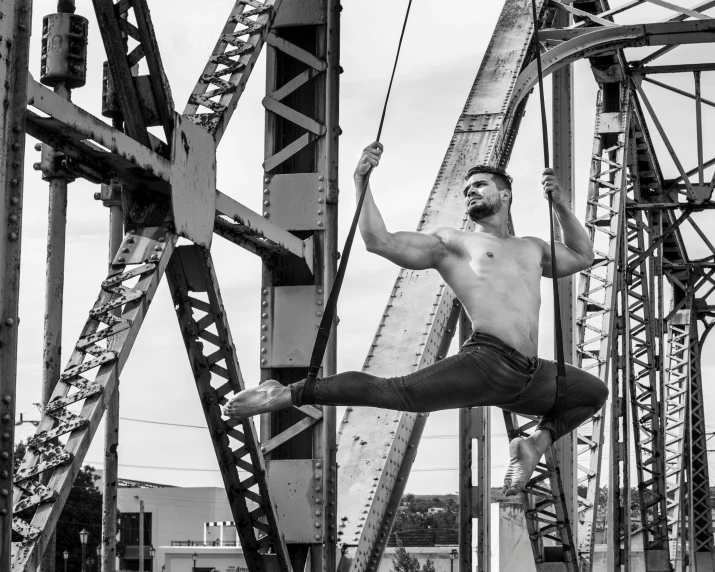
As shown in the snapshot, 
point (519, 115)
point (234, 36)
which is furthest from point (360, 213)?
point (519, 115)

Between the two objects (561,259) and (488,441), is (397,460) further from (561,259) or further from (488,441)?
(488,441)

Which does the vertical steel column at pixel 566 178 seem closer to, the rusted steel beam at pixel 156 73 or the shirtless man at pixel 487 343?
the shirtless man at pixel 487 343

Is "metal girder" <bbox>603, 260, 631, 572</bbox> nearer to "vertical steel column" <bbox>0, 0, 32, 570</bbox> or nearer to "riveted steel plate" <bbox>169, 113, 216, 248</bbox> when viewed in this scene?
"riveted steel plate" <bbox>169, 113, 216, 248</bbox>

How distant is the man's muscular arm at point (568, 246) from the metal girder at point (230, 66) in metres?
1.77

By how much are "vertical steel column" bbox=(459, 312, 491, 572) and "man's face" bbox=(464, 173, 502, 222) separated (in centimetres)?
473

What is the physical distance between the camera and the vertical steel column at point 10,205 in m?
4.57

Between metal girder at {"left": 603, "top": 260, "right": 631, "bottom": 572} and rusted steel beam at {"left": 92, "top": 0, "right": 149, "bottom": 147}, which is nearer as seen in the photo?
rusted steel beam at {"left": 92, "top": 0, "right": 149, "bottom": 147}

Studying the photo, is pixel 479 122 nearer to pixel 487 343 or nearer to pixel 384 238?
pixel 384 238

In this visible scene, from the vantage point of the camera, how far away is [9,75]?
4680 millimetres

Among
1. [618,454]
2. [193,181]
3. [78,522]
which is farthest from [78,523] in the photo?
[193,181]

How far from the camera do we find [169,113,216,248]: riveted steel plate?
625 cm

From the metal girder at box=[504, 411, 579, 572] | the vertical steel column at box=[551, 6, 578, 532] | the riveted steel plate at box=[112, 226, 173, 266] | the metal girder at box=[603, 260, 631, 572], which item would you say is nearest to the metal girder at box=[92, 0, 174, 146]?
the riveted steel plate at box=[112, 226, 173, 266]

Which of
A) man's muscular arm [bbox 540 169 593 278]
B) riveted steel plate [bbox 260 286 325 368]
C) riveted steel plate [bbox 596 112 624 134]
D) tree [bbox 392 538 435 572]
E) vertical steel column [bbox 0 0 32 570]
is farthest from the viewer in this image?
tree [bbox 392 538 435 572]

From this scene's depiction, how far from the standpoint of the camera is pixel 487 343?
585cm
